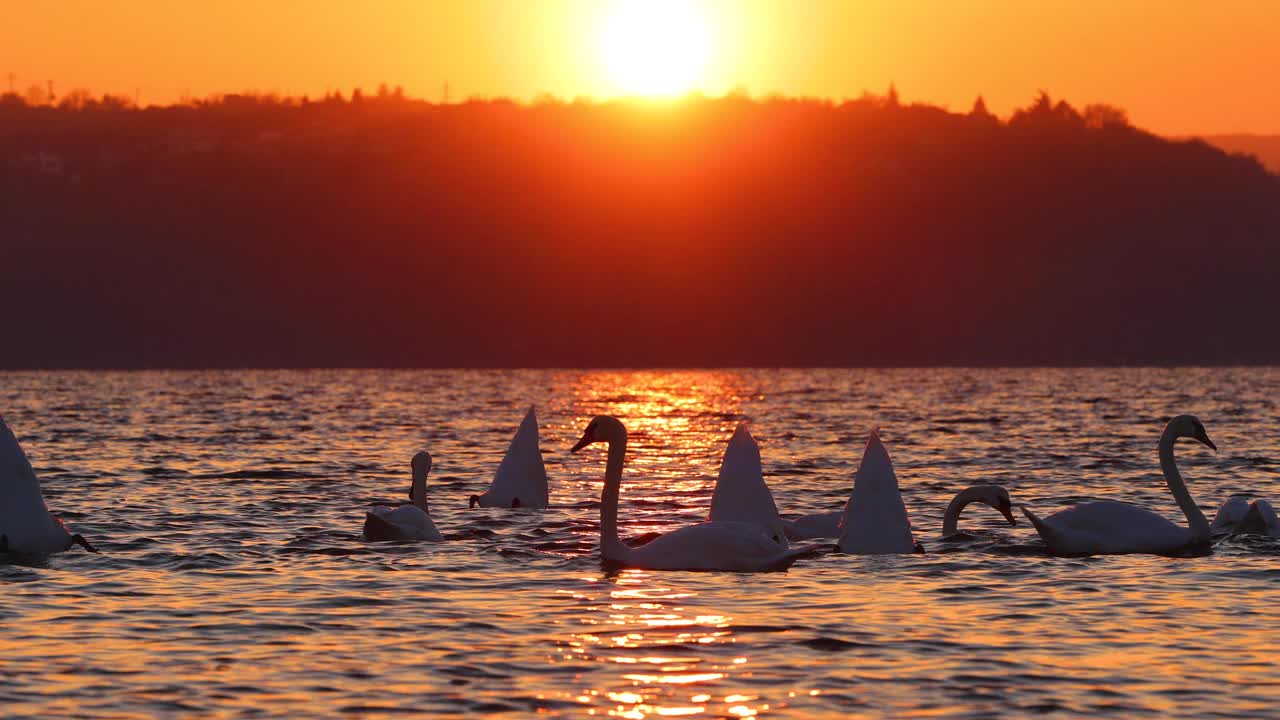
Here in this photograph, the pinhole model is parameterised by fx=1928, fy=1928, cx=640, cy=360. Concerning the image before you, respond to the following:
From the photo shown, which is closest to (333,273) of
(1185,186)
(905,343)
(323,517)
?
(905,343)

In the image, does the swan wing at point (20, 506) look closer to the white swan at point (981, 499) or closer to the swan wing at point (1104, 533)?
the white swan at point (981, 499)

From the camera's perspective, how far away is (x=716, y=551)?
52.1 feet

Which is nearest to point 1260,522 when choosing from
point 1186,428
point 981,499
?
point 1186,428

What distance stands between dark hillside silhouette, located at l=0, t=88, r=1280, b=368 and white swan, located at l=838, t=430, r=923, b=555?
12543 centimetres

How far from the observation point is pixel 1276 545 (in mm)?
18047

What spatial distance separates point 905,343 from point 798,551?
136 m

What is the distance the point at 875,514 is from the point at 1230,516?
13.7ft

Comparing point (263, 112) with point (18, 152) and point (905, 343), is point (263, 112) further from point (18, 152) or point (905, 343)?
point (905, 343)

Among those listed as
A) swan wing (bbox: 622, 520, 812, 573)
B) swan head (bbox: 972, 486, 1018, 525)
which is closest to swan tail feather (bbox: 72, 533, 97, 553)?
swan wing (bbox: 622, 520, 812, 573)

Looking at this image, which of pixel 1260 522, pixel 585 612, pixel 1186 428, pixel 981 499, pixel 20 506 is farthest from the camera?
pixel 1186 428

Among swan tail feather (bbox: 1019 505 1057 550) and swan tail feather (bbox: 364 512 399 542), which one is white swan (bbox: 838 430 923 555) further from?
swan tail feather (bbox: 364 512 399 542)

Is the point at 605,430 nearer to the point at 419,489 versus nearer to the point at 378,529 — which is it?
the point at 378,529

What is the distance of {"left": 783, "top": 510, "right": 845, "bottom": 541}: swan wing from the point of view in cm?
1853

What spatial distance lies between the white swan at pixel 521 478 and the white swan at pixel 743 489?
5.23 metres
